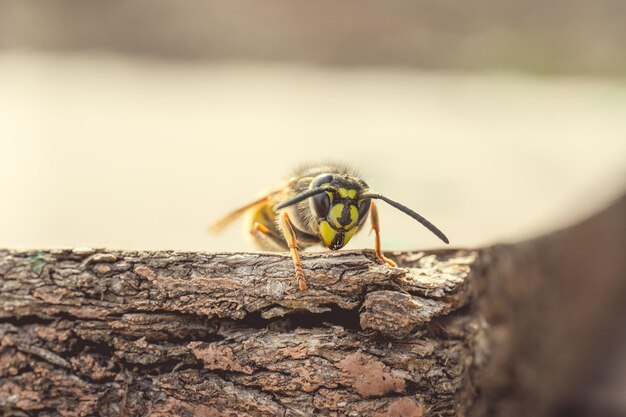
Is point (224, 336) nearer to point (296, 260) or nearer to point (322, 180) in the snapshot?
point (296, 260)

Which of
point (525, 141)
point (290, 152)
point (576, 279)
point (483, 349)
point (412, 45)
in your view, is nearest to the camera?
point (483, 349)

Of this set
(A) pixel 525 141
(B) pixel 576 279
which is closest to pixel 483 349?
(B) pixel 576 279

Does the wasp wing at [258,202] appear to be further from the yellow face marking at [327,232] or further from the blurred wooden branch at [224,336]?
the blurred wooden branch at [224,336]

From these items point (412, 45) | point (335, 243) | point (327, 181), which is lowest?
point (335, 243)

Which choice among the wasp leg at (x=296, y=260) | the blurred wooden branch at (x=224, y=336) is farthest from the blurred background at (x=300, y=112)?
the blurred wooden branch at (x=224, y=336)

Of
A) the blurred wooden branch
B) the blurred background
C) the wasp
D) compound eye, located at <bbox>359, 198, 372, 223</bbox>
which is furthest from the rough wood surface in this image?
the blurred background

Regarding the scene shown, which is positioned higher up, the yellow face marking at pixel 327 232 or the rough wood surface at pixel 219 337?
the yellow face marking at pixel 327 232

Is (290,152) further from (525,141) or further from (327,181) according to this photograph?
(327,181)
